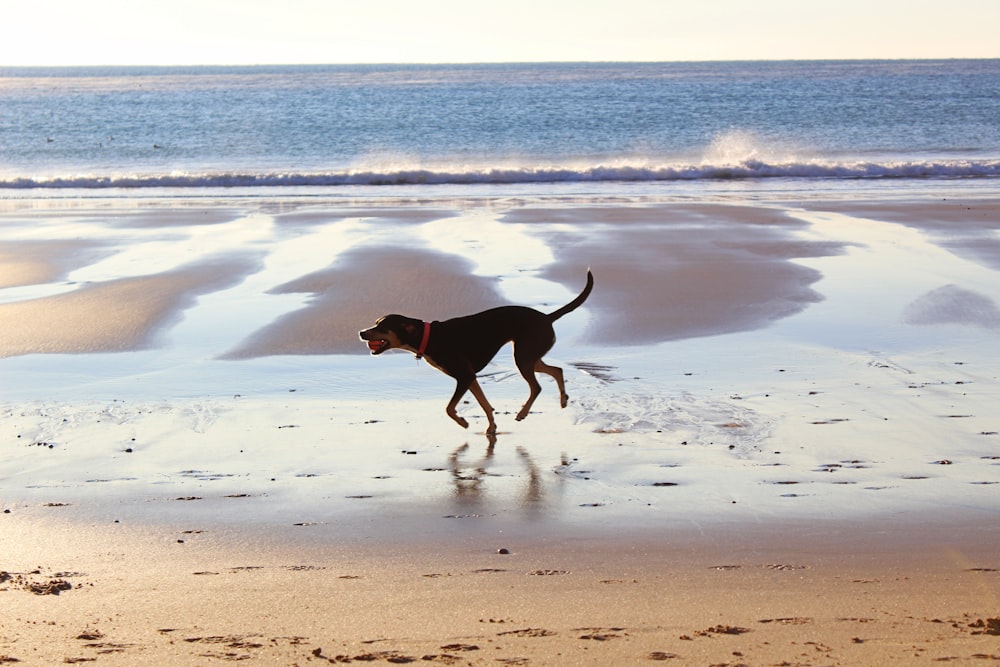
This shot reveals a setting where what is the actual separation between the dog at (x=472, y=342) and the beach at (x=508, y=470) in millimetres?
237

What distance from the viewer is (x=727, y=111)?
203ft

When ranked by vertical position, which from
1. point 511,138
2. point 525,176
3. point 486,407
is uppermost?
point 511,138

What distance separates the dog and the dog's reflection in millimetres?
323

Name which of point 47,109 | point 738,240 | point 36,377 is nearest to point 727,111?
point 47,109

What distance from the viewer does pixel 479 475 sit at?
6586 millimetres

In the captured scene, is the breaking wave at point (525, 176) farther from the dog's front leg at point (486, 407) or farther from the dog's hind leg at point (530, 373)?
the dog's front leg at point (486, 407)

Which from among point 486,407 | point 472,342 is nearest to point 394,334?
point 472,342

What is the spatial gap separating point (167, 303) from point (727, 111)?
53256 millimetres

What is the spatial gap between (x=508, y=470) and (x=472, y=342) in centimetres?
119

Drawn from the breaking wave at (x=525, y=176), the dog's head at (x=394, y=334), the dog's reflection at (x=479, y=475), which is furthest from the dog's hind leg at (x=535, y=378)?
the breaking wave at (x=525, y=176)

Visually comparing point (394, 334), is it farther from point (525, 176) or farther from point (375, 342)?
point (525, 176)

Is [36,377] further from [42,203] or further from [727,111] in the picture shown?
[727,111]

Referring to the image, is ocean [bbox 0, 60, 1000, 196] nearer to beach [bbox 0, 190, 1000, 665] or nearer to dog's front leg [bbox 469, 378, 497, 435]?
beach [bbox 0, 190, 1000, 665]

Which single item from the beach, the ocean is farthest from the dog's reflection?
the ocean
